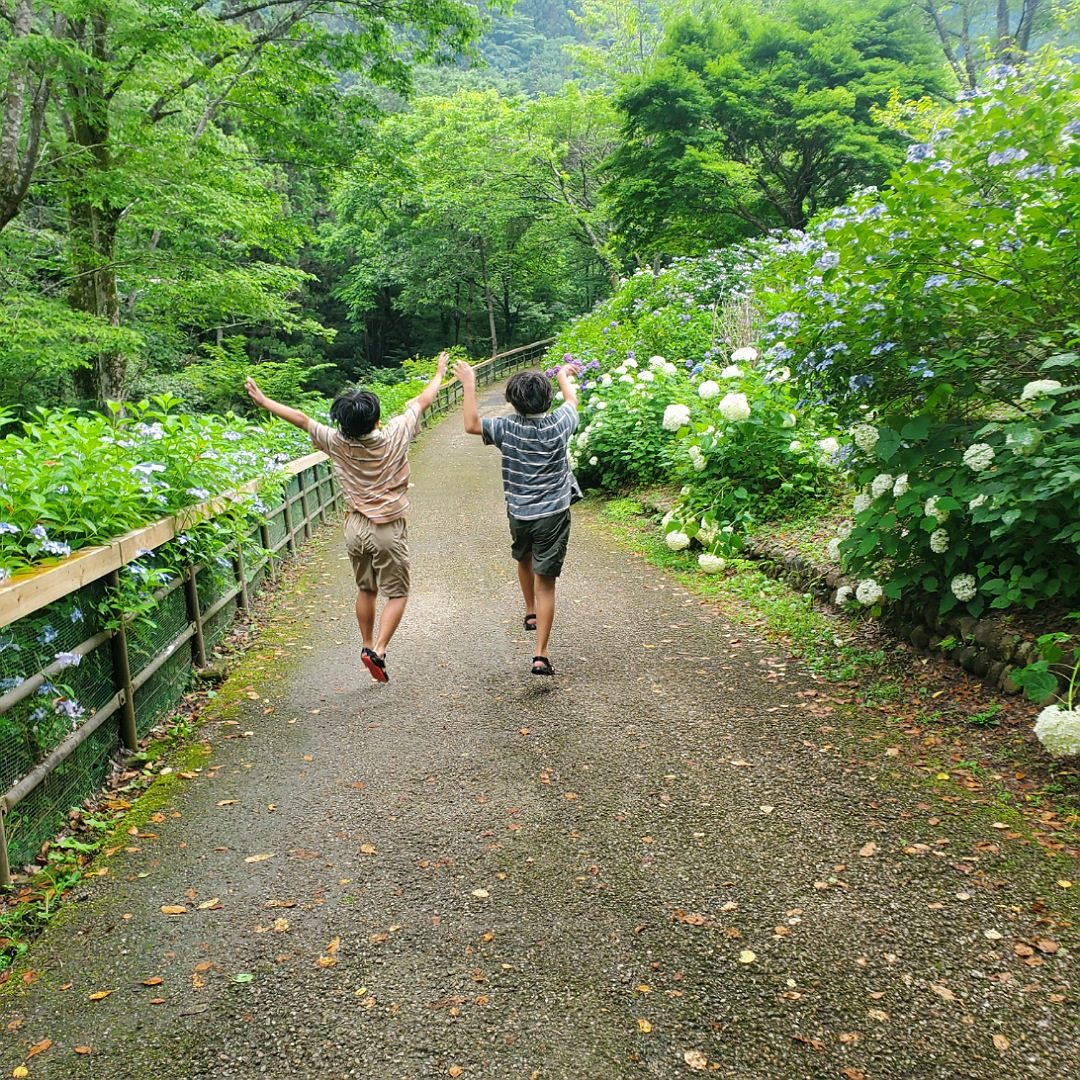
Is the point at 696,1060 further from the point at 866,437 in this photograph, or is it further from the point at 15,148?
the point at 15,148

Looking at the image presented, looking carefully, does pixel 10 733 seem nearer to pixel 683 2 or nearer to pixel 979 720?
pixel 979 720

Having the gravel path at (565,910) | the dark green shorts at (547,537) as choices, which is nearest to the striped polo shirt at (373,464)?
the dark green shorts at (547,537)

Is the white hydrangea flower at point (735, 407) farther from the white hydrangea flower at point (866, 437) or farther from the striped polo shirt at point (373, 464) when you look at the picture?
the striped polo shirt at point (373, 464)

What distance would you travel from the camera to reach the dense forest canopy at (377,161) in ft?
33.3

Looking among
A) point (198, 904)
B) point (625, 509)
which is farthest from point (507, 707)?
point (625, 509)

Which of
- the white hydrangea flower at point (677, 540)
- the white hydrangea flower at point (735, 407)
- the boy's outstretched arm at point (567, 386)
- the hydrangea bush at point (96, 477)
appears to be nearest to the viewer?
the hydrangea bush at point (96, 477)

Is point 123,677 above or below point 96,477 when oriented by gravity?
below

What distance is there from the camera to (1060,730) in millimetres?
2807

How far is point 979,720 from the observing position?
348cm

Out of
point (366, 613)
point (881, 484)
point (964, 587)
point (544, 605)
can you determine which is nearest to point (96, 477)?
point (366, 613)

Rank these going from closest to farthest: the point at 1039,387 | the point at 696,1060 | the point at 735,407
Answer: the point at 696,1060 < the point at 1039,387 < the point at 735,407

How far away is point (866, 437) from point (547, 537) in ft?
5.73

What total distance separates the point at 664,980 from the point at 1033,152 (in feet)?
11.6

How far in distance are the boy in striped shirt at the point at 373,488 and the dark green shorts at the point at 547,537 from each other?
2.32ft
